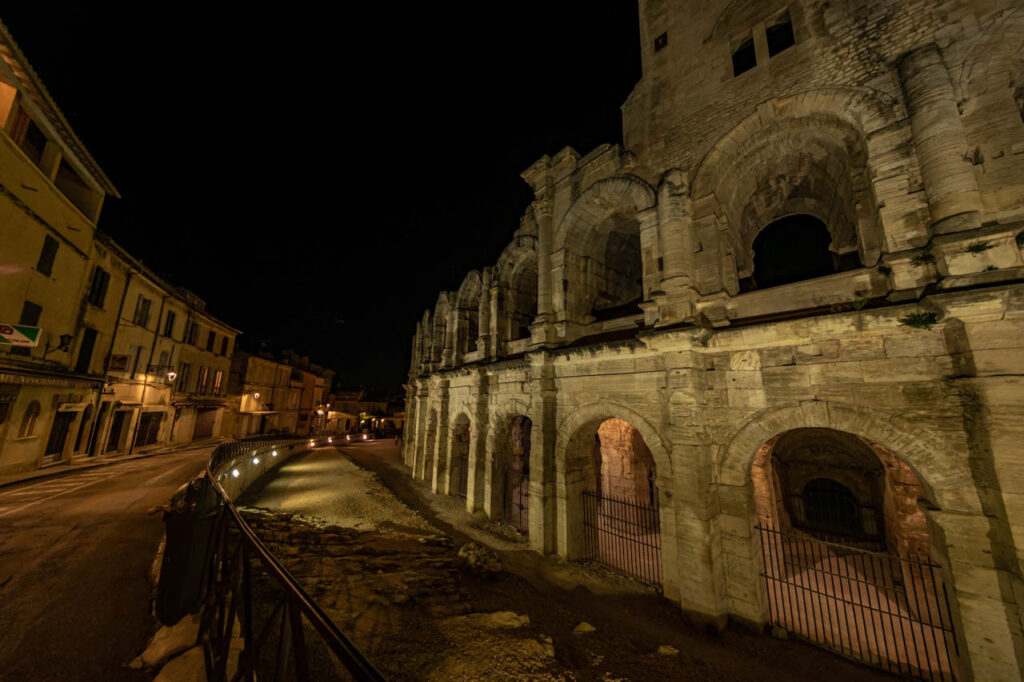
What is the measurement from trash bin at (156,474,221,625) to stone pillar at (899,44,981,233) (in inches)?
387

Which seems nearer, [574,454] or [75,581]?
[75,581]

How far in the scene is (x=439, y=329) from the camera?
17.3 meters

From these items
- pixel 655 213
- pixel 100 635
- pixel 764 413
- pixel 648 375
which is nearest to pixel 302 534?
pixel 100 635

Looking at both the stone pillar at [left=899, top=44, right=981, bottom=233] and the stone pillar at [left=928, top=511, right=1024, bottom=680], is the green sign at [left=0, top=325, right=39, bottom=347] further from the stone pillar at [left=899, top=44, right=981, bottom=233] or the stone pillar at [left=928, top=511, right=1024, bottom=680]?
the stone pillar at [left=899, top=44, right=981, bottom=233]

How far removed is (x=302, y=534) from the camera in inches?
315

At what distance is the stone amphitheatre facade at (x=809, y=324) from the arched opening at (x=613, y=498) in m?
0.12

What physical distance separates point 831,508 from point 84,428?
26.8 metres

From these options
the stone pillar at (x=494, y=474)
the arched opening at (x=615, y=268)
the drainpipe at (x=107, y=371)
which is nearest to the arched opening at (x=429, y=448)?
the stone pillar at (x=494, y=474)

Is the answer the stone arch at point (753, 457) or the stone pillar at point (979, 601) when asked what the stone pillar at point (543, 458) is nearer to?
the stone arch at point (753, 457)

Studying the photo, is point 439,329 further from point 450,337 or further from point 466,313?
point 466,313

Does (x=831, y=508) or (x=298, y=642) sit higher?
(x=298, y=642)

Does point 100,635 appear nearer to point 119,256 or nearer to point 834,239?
point 834,239

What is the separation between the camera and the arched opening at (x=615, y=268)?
1036cm

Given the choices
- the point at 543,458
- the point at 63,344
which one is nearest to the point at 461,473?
the point at 543,458
